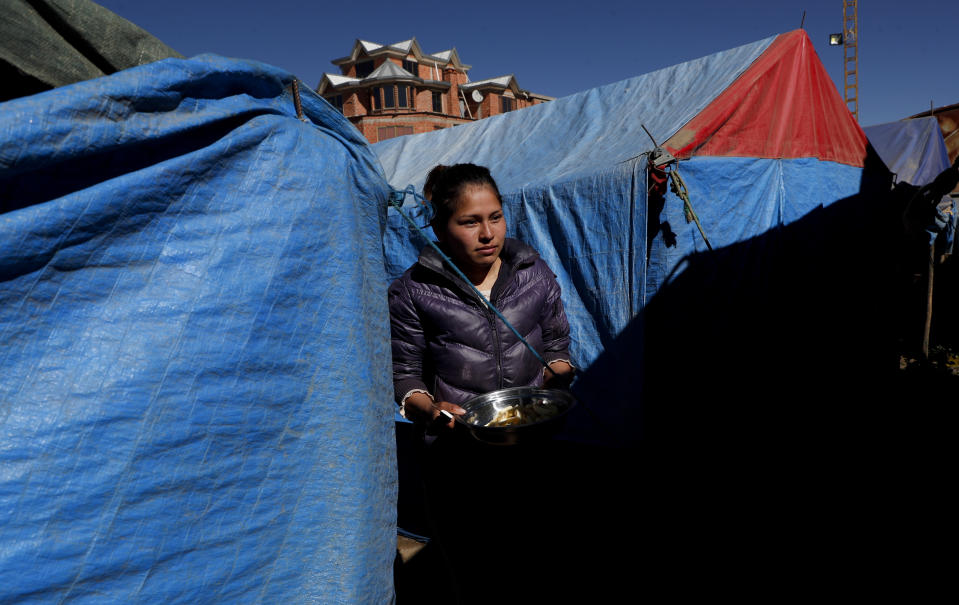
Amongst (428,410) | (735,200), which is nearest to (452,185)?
(428,410)

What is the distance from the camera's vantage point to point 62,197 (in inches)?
38.1

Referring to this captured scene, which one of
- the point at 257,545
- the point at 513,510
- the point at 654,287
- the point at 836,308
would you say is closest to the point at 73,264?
the point at 257,545

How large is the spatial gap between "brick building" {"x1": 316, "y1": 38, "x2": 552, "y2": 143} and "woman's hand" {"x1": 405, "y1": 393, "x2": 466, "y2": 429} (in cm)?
3002

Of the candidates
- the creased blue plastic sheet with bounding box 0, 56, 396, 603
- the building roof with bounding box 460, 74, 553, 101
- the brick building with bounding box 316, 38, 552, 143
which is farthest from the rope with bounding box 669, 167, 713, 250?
the building roof with bounding box 460, 74, 553, 101

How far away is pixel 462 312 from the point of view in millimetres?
2094

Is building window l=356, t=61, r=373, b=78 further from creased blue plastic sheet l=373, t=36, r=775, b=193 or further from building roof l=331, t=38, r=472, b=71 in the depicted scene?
creased blue plastic sheet l=373, t=36, r=775, b=193

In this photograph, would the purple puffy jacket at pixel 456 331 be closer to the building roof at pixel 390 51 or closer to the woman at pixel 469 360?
the woman at pixel 469 360

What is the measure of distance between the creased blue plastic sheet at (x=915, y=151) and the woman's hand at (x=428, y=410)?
12067 millimetres

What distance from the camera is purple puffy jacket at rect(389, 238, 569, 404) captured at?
2.09 meters

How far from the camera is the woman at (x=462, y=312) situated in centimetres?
208

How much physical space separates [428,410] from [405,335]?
1.16 ft

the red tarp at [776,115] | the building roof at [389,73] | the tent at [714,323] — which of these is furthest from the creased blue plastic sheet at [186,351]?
the building roof at [389,73]

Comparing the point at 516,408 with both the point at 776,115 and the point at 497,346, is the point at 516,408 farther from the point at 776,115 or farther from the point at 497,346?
the point at 776,115

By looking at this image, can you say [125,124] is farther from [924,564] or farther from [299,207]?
[924,564]
